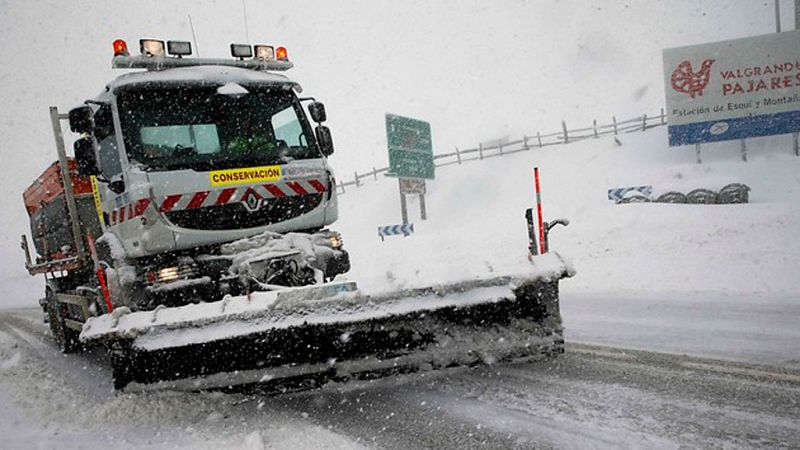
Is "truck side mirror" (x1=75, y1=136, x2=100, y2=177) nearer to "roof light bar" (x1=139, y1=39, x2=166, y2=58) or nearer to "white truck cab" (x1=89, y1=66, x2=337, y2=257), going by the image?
"white truck cab" (x1=89, y1=66, x2=337, y2=257)

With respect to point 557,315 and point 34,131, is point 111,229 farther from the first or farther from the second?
point 34,131

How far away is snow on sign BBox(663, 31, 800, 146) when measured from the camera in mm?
23438

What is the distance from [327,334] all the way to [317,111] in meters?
2.90

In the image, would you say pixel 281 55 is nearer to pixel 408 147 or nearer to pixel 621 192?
pixel 408 147

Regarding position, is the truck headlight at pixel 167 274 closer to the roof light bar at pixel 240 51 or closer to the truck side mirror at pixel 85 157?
the truck side mirror at pixel 85 157

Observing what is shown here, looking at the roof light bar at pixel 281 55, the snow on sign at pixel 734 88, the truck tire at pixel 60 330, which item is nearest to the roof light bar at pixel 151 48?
the roof light bar at pixel 281 55

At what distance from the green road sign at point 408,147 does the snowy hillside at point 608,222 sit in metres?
3.09

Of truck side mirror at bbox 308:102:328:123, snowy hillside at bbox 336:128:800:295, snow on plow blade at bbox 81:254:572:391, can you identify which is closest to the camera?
snow on plow blade at bbox 81:254:572:391

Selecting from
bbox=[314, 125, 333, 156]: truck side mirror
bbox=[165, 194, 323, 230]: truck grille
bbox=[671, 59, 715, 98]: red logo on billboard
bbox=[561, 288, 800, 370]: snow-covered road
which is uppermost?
bbox=[671, 59, 715, 98]: red logo on billboard

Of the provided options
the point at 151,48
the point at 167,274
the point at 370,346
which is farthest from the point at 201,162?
the point at 370,346

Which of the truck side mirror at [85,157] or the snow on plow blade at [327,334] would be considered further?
the truck side mirror at [85,157]

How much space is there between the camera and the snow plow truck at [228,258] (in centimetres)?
347

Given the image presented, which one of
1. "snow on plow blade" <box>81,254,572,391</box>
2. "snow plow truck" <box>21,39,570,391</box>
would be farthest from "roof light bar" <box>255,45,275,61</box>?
"snow on plow blade" <box>81,254,572,391</box>

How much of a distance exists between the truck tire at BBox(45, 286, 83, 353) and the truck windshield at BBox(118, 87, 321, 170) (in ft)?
12.2
